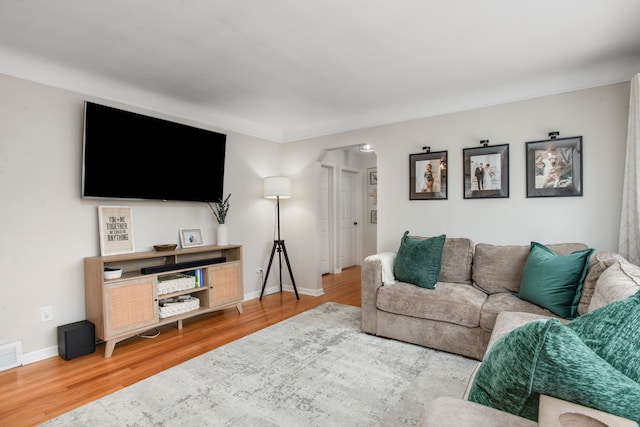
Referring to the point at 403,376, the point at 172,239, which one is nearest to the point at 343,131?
the point at 172,239

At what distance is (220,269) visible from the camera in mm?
3629

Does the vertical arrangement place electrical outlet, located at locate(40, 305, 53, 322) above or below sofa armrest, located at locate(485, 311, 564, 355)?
below

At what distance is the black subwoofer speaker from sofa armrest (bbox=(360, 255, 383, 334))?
2.37 meters

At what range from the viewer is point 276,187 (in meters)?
4.46

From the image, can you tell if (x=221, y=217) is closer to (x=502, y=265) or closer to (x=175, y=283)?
(x=175, y=283)

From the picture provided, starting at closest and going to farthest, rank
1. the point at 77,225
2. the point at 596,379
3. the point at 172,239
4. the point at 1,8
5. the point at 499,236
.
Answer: the point at 596,379
the point at 1,8
the point at 77,225
the point at 499,236
the point at 172,239

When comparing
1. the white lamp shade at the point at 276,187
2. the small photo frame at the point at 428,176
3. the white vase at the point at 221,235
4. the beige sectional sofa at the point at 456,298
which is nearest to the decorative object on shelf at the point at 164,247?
the white vase at the point at 221,235

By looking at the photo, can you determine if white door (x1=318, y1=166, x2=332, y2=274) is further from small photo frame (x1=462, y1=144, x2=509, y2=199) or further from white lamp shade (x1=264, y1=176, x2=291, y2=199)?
small photo frame (x1=462, y1=144, x2=509, y2=199)

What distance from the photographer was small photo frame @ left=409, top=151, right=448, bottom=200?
143 inches

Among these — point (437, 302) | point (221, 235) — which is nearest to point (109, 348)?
point (221, 235)

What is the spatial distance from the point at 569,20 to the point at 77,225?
4.08 meters

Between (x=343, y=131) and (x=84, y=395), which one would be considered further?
(x=343, y=131)

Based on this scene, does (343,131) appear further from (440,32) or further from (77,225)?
(77,225)

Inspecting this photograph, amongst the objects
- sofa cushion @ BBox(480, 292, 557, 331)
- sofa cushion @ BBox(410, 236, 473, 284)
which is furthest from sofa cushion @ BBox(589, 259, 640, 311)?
sofa cushion @ BBox(410, 236, 473, 284)
